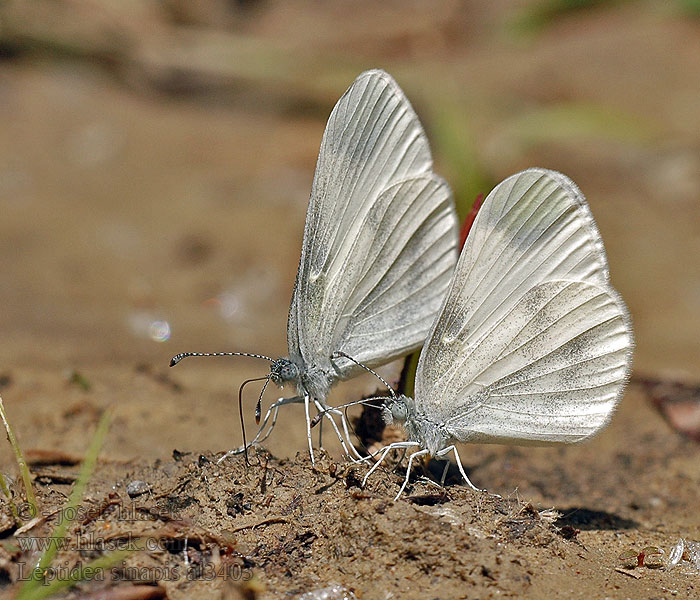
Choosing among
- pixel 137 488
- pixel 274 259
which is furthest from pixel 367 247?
pixel 274 259

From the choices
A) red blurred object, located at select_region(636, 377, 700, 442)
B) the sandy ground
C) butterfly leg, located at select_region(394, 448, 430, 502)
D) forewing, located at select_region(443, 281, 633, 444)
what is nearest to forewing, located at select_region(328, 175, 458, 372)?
the sandy ground

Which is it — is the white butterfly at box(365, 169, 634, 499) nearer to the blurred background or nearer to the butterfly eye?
the butterfly eye

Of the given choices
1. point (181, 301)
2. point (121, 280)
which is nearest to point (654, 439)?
point (181, 301)

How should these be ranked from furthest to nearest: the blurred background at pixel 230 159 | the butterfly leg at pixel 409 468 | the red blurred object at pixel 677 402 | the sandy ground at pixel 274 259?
the blurred background at pixel 230 159 → the red blurred object at pixel 677 402 → the butterfly leg at pixel 409 468 → the sandy ground at pixel 274 259

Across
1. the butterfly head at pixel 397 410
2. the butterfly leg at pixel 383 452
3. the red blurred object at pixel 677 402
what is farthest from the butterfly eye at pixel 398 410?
the red blurred object at pixel 677 402

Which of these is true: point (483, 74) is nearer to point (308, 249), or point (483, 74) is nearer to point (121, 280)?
point (121, 280)

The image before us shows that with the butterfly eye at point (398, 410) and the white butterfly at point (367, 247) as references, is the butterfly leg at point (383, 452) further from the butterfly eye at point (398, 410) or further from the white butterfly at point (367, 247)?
the white butterfly at point (367, 247)

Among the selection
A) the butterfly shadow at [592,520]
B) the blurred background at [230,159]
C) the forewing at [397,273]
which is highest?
the blurred background at [230,159]
